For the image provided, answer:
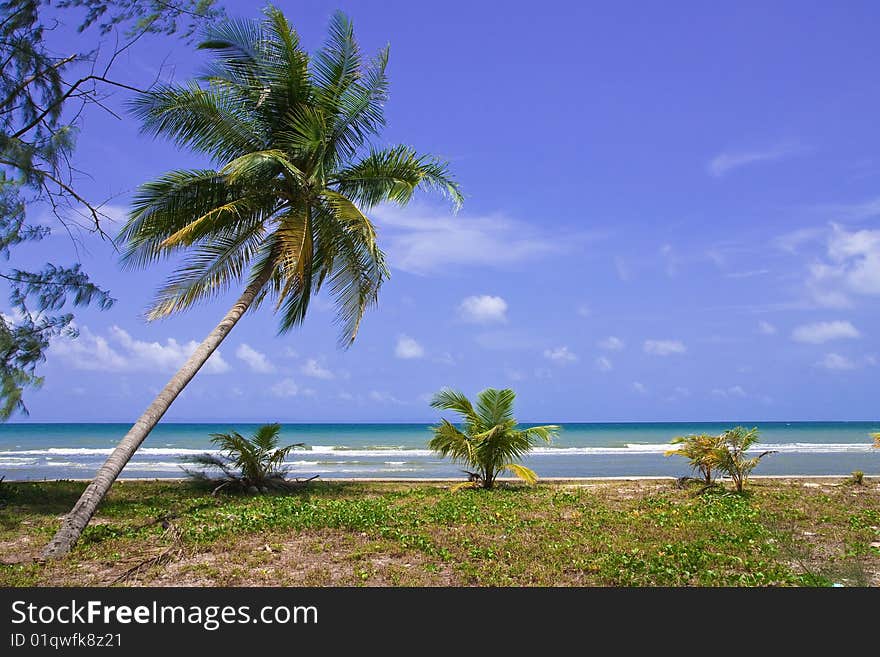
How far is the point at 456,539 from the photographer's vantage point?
7918 millimetres

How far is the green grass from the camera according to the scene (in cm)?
629

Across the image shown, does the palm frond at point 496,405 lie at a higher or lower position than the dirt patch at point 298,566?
higher

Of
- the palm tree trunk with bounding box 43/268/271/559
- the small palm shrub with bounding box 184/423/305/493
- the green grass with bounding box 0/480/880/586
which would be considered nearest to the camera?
the green grass with bounding box 0/480/880/586

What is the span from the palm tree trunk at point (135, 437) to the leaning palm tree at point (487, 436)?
5135 millimetres

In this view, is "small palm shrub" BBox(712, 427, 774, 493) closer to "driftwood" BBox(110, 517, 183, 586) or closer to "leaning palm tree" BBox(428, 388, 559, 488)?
"leaning palm tree" BBox(428, 388, 559, 488)

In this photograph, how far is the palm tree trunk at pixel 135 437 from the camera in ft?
24.8

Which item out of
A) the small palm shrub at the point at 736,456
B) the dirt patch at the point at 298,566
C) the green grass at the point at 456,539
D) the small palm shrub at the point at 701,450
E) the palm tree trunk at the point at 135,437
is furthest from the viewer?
the small palm shrub at the point at 701,450

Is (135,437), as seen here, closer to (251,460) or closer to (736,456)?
(251,460)

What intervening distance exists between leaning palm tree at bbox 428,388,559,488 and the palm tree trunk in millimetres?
5135

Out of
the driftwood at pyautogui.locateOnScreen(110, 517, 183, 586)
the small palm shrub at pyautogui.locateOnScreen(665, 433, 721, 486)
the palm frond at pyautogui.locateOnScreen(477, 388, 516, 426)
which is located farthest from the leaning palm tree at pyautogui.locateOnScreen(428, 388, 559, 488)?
the driftwood at pyautogui.locateOnScreen(110, 517, 183, 586)

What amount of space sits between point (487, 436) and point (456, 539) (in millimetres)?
5618

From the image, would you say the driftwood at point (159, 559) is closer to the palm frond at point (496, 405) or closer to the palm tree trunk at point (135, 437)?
the palm tree trunk at point (135, 437)

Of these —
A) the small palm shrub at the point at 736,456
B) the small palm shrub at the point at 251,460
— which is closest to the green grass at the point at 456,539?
the small palm shrub at the point at 736,456

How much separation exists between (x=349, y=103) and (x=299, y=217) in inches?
96.4
